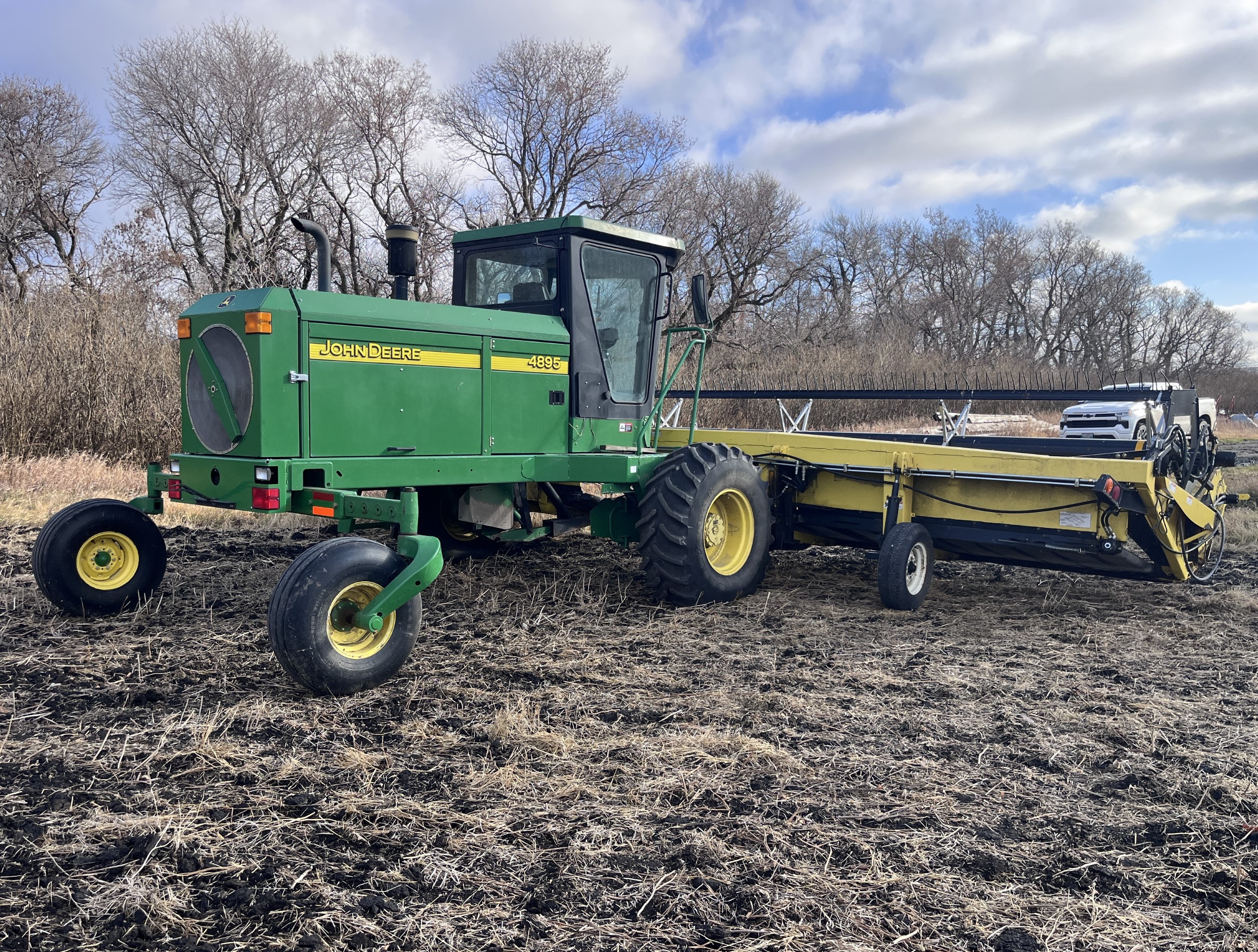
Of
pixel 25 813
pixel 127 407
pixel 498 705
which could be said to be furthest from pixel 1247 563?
pixel 127 407

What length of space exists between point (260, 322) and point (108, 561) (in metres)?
1.81

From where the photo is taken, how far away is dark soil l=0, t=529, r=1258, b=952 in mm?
2459

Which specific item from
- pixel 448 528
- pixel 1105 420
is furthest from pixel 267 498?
pixel 1105 420

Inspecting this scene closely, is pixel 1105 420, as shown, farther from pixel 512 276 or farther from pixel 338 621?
pixel 338 621

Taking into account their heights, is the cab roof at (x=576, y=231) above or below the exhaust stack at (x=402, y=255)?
above

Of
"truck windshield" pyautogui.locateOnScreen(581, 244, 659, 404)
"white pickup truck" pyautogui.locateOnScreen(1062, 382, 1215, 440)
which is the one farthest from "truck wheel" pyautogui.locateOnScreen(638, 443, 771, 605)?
"white pickup truck" pyautogui.locateOnScreen(1062, 382, 1215, 440)

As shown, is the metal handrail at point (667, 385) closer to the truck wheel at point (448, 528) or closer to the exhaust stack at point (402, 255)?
the truck wheel at point (448, 528)

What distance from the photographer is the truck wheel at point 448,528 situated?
22.2ft

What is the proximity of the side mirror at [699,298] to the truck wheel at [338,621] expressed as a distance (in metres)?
2.74

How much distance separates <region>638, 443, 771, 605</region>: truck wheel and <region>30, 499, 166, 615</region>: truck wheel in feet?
9.56

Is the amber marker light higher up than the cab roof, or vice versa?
the cab roof

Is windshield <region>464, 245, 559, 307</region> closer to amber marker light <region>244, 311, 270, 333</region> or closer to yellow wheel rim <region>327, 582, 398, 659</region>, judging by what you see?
amber marker light <region>244, 311, 270, 333</region>

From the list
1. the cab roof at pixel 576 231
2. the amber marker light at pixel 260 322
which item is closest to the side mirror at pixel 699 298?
the cab roof at pixel 576 231

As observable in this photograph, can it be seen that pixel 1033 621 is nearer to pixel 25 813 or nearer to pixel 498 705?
pixel 498 705
